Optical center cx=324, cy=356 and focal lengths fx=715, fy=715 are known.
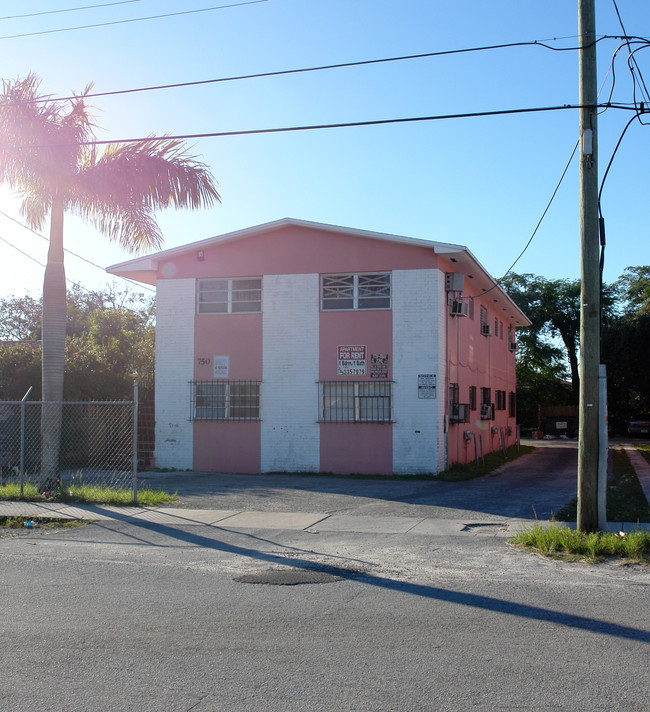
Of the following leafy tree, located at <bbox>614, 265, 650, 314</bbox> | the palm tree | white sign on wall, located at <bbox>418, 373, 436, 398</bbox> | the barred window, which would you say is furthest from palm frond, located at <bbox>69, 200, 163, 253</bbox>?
leafy tree, located at <bbox>614, 265, 650, 314</bbox>

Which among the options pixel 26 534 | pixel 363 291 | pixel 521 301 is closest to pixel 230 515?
pixel 26 534

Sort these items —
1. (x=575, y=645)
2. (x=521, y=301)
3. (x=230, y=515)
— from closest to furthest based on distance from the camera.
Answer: (x=575, y=645), (x=230, y=515), (x=521, y=301)

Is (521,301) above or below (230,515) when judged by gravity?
above

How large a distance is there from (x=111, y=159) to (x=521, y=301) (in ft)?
133

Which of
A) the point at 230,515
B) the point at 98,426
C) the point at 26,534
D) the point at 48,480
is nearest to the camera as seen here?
the point at 26,534

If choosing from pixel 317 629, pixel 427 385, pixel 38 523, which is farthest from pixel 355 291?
pixel 317 629

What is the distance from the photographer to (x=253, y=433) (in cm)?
1855

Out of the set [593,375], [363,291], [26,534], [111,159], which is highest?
[111,159]

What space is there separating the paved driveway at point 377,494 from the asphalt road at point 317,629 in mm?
2958

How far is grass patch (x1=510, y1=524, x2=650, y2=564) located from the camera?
8250 mm

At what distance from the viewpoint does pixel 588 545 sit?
8.43 metres

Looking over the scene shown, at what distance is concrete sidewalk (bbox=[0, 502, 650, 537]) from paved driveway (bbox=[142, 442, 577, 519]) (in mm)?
490

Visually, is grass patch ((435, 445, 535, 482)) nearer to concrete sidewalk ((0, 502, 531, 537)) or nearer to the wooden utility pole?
concrete sidewalk ((0, 502, 531, 537))

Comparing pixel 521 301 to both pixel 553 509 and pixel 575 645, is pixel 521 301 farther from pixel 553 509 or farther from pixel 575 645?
pixel 575 645
